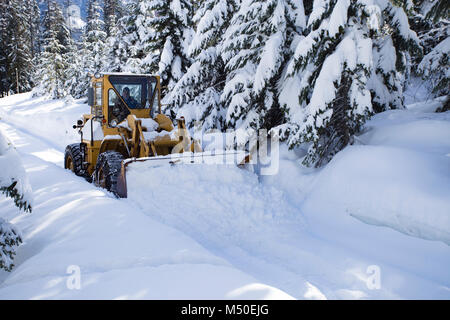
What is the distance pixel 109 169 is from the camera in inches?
251

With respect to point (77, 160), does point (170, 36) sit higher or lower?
higher

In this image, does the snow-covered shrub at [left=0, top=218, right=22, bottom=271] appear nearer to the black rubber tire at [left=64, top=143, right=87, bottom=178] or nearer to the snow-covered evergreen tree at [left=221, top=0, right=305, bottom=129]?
the black rubber tire at [left=64, top=143, right=87, bottom=178]

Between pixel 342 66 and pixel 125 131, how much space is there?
483 centimetres

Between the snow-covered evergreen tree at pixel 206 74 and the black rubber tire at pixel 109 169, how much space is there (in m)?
4.04

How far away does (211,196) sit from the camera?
5.69 m

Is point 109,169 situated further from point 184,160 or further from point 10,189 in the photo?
point 10,189

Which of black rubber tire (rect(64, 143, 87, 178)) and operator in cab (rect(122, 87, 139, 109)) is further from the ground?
operator in cab (rect(122, 87, 139, 109))

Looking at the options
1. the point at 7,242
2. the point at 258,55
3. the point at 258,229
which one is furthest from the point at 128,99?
the point at 7,242

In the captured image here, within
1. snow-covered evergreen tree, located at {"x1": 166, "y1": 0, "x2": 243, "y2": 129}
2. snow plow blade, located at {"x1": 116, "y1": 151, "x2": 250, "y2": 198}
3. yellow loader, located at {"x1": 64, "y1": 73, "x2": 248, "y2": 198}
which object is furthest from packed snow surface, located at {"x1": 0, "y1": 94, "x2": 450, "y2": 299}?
snow-covered evergreen tree, located at {"x1": 166, "y1": 0, "x2": 243, "y2": 129}

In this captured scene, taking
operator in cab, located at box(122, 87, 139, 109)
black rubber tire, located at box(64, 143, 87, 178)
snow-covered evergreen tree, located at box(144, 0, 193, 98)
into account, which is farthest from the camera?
snow-covered evergreen tree, located at box(144, 0, 193, 98)

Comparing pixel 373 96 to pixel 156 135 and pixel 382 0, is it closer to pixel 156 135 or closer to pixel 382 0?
pixel 382 0

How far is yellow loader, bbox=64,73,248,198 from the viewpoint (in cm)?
663

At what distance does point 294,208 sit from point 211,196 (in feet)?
5.02
